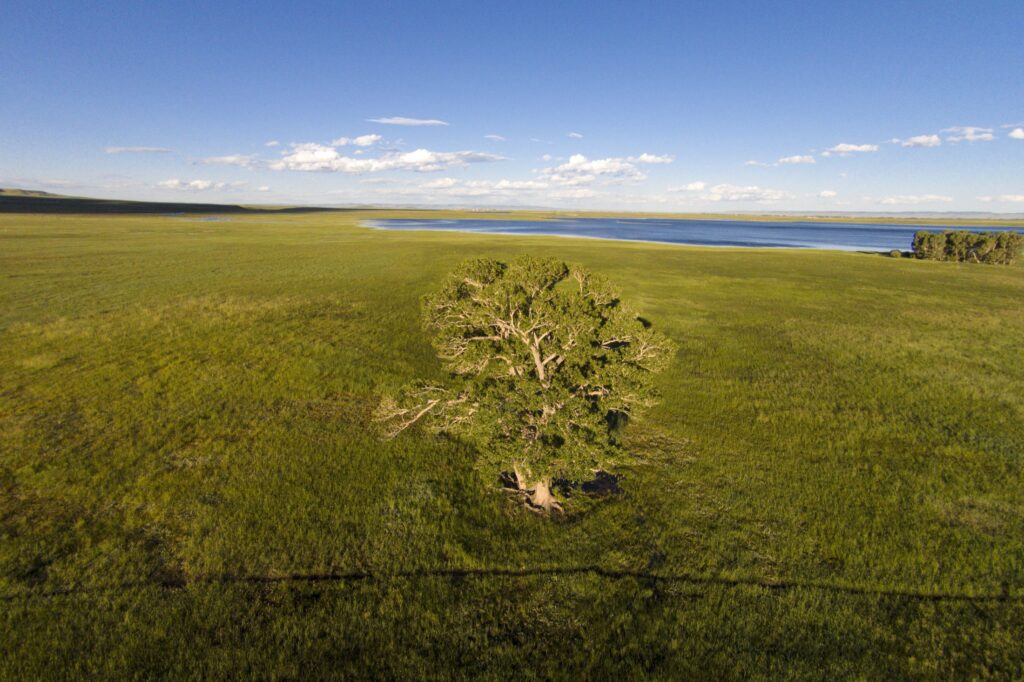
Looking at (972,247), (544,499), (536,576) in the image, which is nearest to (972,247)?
(972,247)

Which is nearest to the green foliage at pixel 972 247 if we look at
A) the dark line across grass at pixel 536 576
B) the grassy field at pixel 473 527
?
the grassy field at pixel 473 527

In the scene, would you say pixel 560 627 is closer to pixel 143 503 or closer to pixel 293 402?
pixel 143 503

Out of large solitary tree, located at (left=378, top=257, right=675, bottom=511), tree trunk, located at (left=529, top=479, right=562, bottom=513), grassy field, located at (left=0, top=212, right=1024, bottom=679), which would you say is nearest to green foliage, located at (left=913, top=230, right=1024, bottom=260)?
→ grassy field, located at (left=0, top=212, right=1024, bottom=679)

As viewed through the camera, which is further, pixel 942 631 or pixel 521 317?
pixel 521 317

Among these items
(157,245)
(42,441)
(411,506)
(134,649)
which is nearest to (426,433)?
(411,506)

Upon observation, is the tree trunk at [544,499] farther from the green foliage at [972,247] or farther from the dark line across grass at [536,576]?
the green foliage at [972,247]
